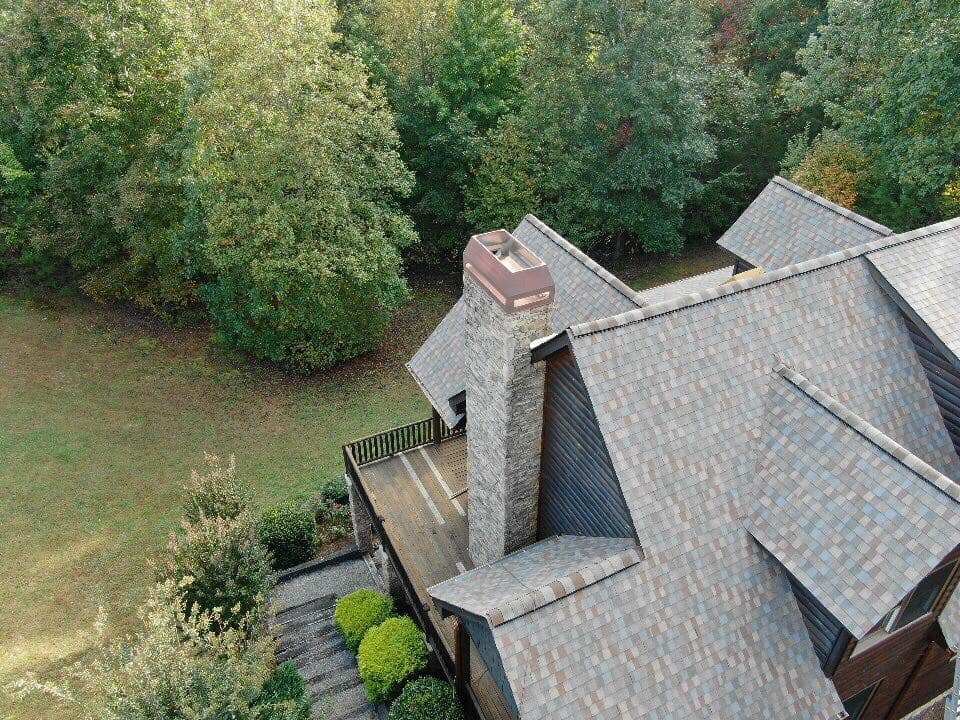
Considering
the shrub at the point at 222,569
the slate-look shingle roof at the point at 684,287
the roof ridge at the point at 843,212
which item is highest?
the roof ridge at the point at 843,212

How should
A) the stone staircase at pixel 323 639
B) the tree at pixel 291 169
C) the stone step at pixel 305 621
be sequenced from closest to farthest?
1. the stone staircase at pixel 323 639
2. the stone step at pixel 305 621
3. the tree at pixel 291 169

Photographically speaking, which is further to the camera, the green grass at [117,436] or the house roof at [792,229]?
the green grass at [117,436]

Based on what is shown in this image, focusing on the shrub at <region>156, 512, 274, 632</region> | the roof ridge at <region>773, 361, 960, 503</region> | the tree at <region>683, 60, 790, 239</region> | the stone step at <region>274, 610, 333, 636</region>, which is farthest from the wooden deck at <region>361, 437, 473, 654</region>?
the tree at <region>683, 60, 790, 239</region>

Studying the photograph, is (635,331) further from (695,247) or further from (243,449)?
(695,247)

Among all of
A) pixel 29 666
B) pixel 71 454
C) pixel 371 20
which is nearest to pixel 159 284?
pixel 71 454

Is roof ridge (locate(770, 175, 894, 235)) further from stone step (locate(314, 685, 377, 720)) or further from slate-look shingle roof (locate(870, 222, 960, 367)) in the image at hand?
stone step (locate(314, 685, 377, 720))

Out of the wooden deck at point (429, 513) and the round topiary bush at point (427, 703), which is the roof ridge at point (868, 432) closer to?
the wooden deck at point (429, 513)

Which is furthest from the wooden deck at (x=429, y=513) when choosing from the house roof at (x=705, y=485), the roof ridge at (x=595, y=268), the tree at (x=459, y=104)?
the tree at (x=459, y=104)

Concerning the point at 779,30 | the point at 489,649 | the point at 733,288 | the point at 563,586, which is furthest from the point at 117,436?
the point at 779,30
